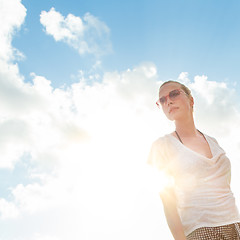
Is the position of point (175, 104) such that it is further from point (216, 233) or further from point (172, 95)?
point (216, 233)

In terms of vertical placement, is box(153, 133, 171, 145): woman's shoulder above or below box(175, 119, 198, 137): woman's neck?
below

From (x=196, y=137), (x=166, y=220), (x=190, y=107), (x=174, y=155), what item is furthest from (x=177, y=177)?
(x=190, y=107)

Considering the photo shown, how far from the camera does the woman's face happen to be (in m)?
3.50

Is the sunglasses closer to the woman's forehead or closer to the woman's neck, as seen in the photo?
the woman's forehead

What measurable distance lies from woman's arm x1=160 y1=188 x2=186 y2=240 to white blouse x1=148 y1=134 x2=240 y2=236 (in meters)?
0.10

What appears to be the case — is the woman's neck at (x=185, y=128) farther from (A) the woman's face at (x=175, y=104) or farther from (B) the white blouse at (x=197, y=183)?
(B) the white blouse at (x=197, y=183)

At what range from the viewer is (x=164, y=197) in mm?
2799

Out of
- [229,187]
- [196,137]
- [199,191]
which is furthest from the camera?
[196,137]

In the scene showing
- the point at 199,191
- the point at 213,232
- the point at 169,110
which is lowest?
the point at 213,232

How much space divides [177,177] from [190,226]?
19.9 inches

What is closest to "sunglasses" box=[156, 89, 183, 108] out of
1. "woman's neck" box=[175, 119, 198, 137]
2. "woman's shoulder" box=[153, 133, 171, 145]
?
"woman's neck" box=[175, 119, 198, 137]

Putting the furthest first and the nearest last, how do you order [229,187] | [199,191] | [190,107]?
[190,107], [229,187], [199,191]

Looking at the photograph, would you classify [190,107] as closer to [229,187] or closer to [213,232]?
[229,187]

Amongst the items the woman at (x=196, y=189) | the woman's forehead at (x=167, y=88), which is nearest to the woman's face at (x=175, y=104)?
the woman's forehead at (x=167, y=88)
